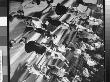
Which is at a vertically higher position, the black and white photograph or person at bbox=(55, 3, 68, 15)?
person at bbox=(55, 3, 68, 15)

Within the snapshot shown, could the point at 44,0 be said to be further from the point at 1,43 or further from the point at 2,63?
the point at 2,63

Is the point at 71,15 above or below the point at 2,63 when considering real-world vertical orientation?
above

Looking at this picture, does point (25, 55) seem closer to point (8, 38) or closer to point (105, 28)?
point (8, 38)

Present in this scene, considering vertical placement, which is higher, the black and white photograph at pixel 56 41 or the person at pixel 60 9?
the person at pixel 60 9

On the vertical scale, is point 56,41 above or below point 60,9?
below

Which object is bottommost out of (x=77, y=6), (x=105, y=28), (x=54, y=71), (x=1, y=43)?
(x=54, y=71)

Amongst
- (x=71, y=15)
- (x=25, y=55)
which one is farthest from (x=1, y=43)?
(x=71, y=15)
